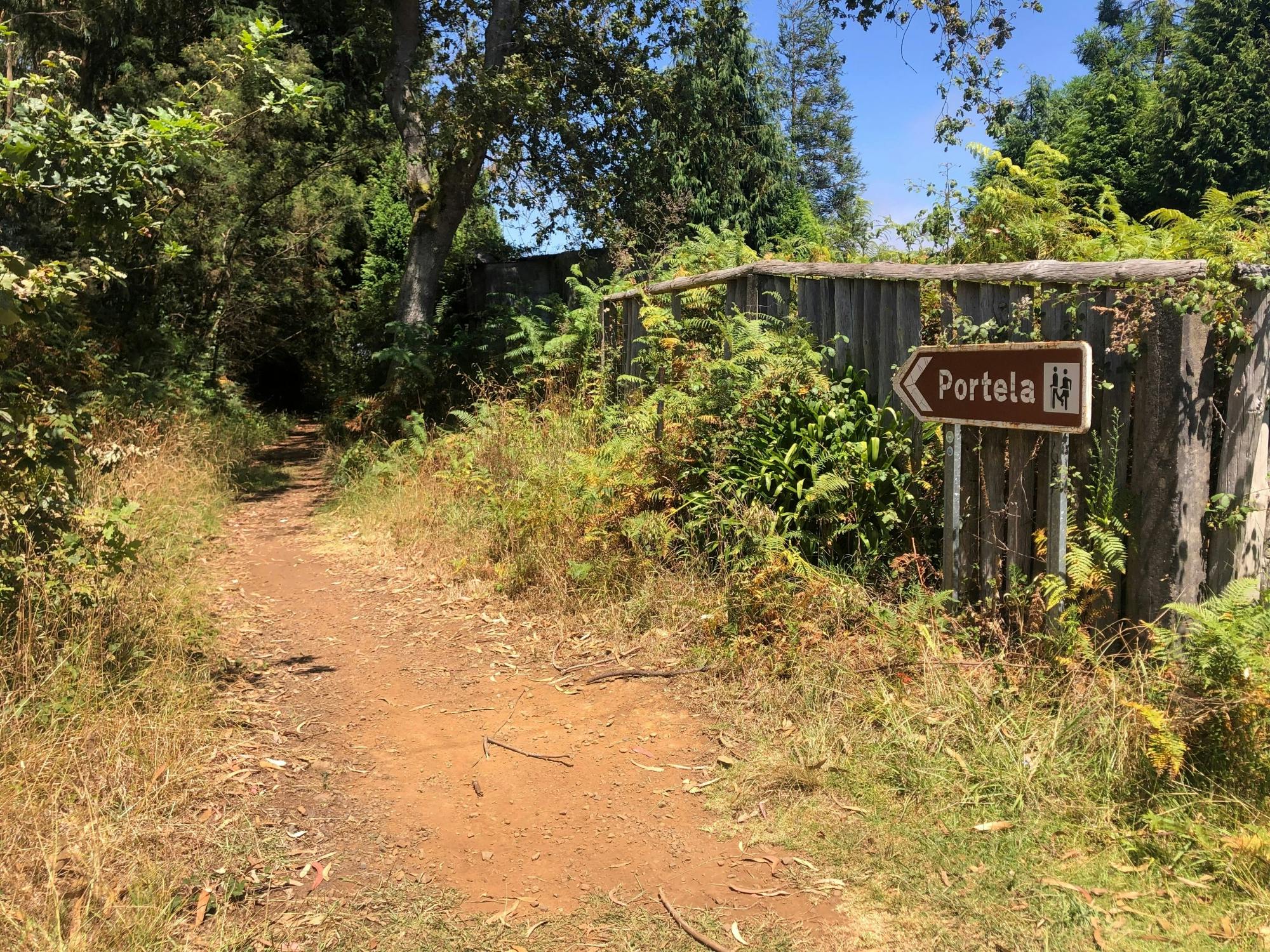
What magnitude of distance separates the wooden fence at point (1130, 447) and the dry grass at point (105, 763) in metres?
3.78

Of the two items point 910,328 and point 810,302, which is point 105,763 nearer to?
point 910,328

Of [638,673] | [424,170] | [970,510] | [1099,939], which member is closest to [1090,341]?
[970,510]

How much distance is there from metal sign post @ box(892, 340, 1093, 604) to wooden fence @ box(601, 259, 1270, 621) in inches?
0.7

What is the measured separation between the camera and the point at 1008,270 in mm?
4559

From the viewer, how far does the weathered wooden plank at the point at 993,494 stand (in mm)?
4582

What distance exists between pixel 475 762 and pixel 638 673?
1244mm

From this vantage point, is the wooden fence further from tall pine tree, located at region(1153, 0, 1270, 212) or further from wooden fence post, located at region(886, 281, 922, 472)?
tall pine tree, located at region(1153, 0, 1270, 212)

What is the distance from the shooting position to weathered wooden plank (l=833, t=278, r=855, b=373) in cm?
570

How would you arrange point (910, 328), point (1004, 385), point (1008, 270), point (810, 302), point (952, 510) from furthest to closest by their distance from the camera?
point (810, 302)
point (910, 328)
point (952, 510)
point (1008, 270)
point (1004, 385)

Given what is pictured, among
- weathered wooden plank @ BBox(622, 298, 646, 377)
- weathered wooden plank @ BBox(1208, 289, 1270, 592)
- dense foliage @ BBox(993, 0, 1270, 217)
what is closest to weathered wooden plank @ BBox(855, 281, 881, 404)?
weathered wooden plank @ BBox(1208, 289, 1270, 592)

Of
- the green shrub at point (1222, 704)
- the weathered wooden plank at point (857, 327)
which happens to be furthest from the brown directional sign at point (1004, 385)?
the green shrub at point (1222, 704)

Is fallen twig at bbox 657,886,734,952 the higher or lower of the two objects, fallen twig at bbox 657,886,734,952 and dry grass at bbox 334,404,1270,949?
the lower

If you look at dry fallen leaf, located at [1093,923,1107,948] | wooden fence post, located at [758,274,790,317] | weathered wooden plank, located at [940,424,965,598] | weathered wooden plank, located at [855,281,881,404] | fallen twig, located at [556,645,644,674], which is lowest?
dry fallen leaf, located at [1093,923,1107,948]

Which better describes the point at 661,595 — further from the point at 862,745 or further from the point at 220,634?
the point at 220,634
